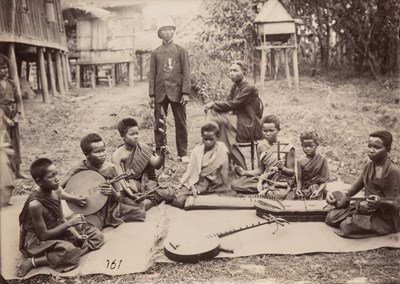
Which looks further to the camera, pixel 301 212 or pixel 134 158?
pixel 134 158

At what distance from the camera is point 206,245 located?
334 cm

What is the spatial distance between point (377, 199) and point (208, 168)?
177cm

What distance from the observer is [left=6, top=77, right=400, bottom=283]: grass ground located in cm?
315

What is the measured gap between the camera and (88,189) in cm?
364

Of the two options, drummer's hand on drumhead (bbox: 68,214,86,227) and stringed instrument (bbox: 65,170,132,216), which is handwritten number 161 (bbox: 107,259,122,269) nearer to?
drummer's hand on drumhead (bbox: 68,214,86,227)

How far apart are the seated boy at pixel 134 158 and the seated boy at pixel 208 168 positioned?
37 centimetres

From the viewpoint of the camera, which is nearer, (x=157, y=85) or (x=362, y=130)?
(x=362, y=130)

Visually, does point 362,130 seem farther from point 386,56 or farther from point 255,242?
point 255,242

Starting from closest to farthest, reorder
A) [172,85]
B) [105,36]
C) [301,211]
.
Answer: [301,211] → [105,36] → [172,85]

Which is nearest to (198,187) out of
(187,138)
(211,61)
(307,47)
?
(187,138)

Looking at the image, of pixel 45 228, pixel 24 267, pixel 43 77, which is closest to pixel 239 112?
pixel 43 77

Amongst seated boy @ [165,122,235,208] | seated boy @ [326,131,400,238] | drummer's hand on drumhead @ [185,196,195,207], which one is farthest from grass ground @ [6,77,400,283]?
drummer's hand on drumhead @ [185,196,195,207]

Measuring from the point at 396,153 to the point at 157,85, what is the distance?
2.80m

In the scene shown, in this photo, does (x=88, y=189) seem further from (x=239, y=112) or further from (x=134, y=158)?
(x=239, y=112)
